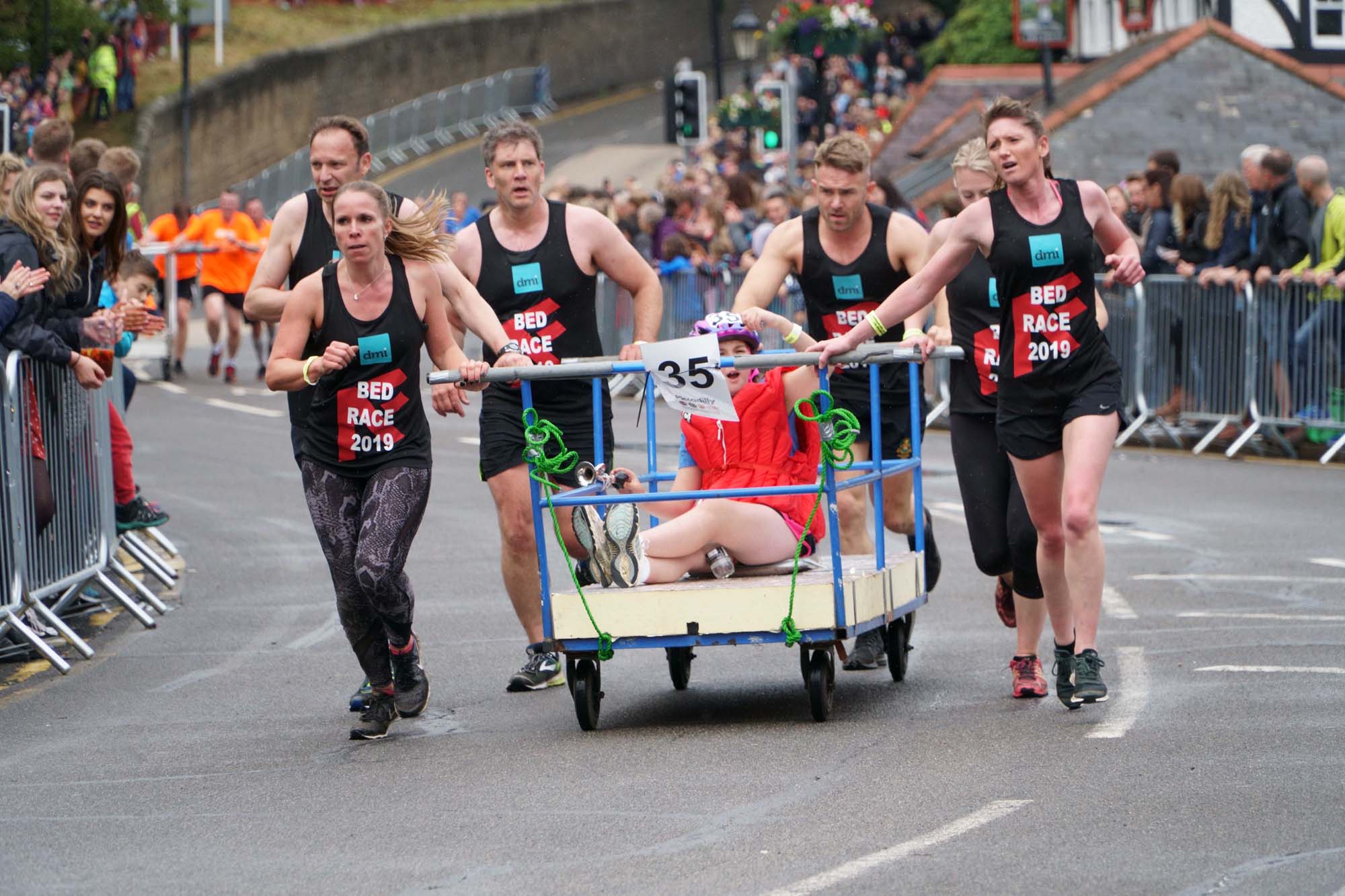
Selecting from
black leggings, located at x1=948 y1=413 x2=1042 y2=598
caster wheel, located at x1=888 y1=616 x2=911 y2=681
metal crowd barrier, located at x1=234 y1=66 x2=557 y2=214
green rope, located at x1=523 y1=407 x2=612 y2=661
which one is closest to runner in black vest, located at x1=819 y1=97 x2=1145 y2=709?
black leggings, located at x1=948 y1=413 x2=1042 y2=598

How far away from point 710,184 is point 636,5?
120 ft

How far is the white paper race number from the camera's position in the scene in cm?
783

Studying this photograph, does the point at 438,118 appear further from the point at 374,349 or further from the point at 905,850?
the point at 905,850

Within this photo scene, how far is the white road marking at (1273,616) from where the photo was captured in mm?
9922

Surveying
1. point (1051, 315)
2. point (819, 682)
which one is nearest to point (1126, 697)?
point (819, 682)

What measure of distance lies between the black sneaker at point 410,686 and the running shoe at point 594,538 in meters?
0.81

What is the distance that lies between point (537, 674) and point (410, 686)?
2.65ft

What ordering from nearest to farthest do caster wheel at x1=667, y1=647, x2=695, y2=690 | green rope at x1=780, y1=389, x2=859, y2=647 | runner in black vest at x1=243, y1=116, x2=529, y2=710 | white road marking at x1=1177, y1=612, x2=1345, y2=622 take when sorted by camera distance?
green rope at x1=780, y1=389, x2=859, y2=647 → runner in black vest at x1=243, y1=116, x2=529, y2=710 → caster wheel at x1=667, y1=647, x2=695, y2=690 → white road marking at x1=1177, y1=612, x2=1345, y2=622

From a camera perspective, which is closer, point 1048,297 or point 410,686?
point 1048,297

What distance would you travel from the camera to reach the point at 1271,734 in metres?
7.37

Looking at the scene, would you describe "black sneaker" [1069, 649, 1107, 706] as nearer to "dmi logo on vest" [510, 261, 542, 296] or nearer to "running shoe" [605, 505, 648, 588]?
"running shoe" [605, 505, 648, 588]

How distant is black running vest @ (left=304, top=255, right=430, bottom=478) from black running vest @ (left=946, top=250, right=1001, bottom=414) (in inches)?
82.3

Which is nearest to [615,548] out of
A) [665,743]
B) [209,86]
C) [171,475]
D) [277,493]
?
[665,743]

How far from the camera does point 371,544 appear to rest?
786cm
